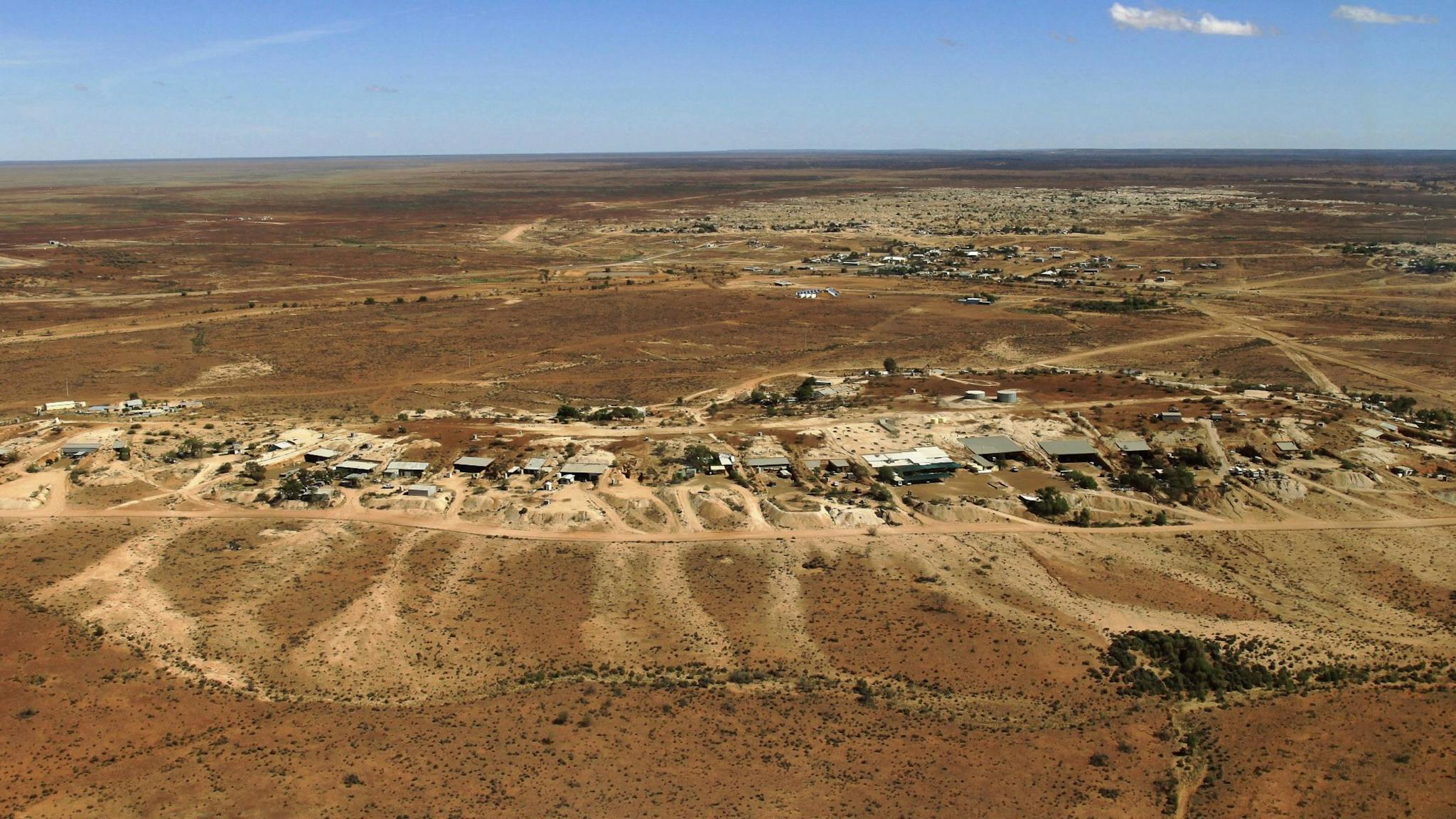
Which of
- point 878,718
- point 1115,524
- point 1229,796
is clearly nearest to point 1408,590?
point 1115,524

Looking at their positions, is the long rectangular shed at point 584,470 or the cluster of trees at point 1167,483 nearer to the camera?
the cluster of trees at point 1167,483

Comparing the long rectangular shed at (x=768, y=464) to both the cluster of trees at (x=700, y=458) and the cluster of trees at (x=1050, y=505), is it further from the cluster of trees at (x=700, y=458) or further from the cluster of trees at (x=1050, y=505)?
the cluster of trees at (x=1050, y=505)

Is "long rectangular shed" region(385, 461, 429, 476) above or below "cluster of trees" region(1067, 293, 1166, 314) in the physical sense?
below

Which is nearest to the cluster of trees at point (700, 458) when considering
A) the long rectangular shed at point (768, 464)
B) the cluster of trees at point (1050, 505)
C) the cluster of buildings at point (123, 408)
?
the long rectangular shed at point (768, 464)

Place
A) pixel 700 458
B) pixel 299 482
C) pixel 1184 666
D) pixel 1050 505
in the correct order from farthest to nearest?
pixel 700 458, pixel 299 482, pixel 1050 505, pixel 1184 666

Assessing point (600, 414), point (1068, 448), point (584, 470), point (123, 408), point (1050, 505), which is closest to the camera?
point (1050, 505)

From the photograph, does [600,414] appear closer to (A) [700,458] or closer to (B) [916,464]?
(A) [700,458]

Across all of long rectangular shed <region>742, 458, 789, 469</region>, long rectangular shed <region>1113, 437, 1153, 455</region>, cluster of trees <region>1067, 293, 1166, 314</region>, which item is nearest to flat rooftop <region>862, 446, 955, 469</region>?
long rectangular shed <region>742, 458, 789, 469</region>

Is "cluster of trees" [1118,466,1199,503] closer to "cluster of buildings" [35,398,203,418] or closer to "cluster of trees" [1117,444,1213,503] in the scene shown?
"cluster of trees" [1117,444,1213,503]

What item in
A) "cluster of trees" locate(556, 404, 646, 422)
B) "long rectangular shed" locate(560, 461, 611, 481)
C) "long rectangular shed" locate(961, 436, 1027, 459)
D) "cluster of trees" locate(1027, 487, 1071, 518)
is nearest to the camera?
"cluster of trees" locate(1027, 487, 1071, 518)

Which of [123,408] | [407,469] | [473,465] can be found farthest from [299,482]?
[123,408]

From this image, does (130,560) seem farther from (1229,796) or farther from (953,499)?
(1229,796)
